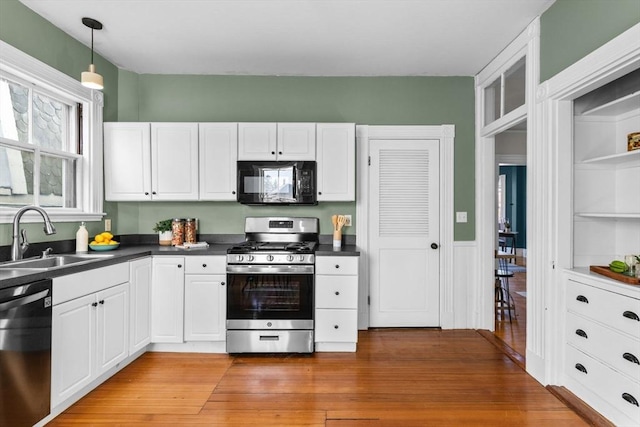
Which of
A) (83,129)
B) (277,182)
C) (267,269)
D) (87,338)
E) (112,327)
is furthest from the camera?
(277,182)

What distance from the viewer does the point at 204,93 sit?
12.0 feet

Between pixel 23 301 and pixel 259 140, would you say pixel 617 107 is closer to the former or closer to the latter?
pixel 259 140

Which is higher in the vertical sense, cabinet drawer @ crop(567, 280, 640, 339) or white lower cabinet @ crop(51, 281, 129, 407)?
cabinet drawer @ crop(567, 280, 640, 339)

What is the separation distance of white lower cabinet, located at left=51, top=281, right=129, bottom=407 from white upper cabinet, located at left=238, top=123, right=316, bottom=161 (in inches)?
61.6

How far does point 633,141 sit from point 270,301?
273 cm

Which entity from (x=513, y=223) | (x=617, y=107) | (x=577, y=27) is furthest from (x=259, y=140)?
(x=513, y=223)

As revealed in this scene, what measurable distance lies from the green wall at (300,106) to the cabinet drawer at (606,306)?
146cm

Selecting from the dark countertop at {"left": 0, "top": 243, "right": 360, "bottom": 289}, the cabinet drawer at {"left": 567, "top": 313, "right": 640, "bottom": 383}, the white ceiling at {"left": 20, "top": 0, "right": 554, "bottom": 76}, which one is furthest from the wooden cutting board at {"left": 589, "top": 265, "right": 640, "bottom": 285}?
the white ceiling at {"left": 20, "top": 0, "right": 554, "bottom": 76}

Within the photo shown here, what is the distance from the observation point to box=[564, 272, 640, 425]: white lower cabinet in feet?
6.03

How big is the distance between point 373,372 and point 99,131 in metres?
3.16

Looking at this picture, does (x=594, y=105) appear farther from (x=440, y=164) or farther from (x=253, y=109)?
(x=253, y=109)

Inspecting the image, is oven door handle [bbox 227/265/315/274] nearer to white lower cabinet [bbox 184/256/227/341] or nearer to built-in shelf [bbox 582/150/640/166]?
white lower cabinet [bbox 184/256/227/341]

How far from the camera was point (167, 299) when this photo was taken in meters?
3.03

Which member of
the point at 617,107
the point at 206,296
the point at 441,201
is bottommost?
the point at 206,296
